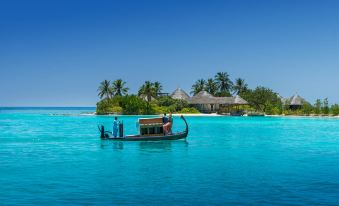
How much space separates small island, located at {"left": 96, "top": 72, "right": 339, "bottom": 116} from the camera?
3703 inches

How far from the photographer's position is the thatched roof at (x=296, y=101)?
324ft

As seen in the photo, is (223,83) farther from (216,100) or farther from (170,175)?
(170,175)

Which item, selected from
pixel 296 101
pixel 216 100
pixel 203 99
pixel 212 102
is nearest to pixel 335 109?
pixel 296 101

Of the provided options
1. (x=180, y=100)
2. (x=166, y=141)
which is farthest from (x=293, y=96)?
(x=166, y=141)

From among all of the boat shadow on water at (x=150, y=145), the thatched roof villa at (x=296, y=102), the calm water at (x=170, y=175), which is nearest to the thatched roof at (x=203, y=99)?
the thatched roof villa at (x=296, y=102)

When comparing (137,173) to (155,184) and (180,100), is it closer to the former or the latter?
(155,184)

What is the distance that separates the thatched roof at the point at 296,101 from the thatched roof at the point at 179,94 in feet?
80.9

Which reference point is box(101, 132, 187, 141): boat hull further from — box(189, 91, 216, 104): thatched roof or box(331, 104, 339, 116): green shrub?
box(189, 91, 216, 104): thatched roof

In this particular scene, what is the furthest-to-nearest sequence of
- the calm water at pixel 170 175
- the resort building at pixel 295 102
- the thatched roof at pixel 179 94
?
the thatched roof at pixel 179 94
the resort building at pixel 295 102
the calm water at pixel 170 175

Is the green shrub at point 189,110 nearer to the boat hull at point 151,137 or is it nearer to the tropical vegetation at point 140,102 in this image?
the tropical vegetation at point 140,102

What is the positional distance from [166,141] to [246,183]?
16949 mm

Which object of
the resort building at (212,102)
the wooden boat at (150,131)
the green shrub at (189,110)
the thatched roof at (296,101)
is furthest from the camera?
the thatched roof at (296,101)

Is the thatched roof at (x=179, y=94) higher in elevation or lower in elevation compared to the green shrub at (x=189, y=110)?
higher

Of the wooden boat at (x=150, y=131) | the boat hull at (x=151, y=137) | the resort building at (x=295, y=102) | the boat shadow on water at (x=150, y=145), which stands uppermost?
the resort building at (x=295, y=102)
